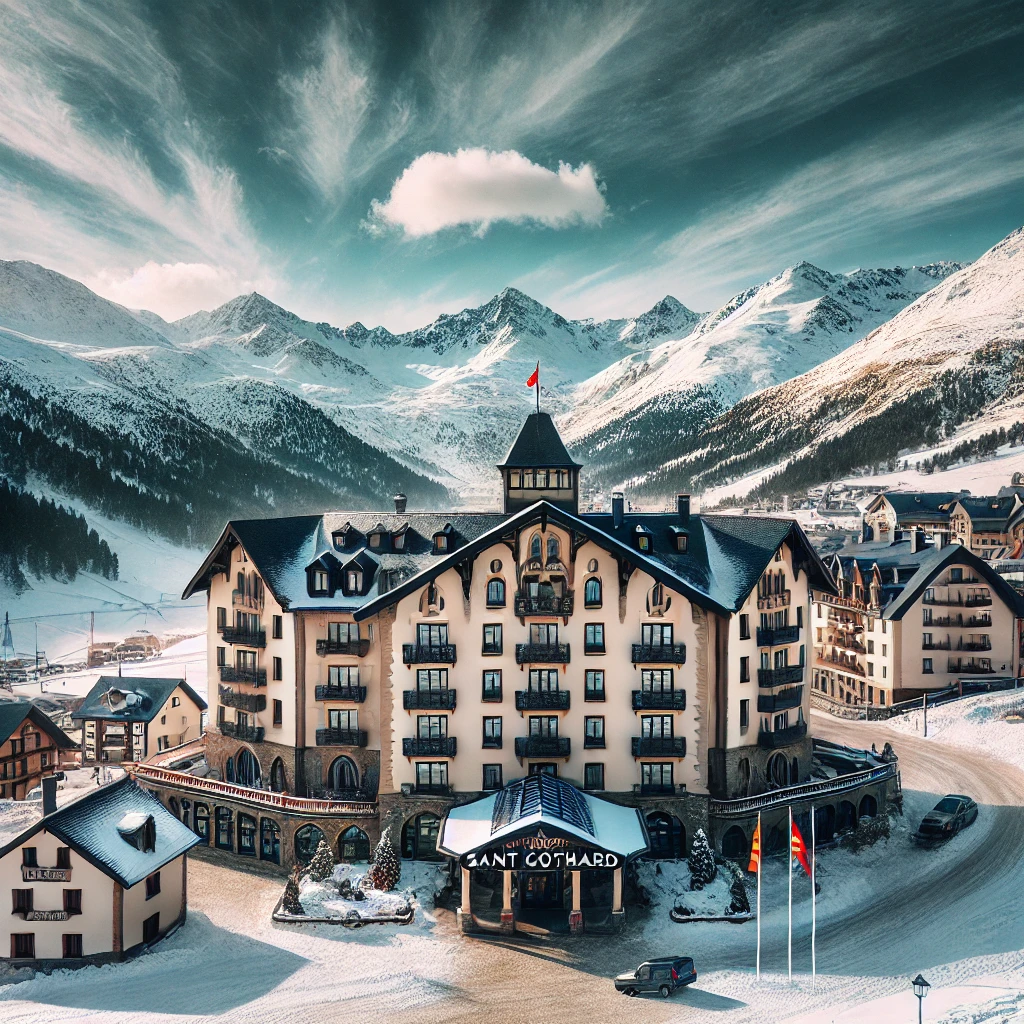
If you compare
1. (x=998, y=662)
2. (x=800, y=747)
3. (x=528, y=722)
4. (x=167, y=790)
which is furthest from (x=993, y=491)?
(x=167, y=790)

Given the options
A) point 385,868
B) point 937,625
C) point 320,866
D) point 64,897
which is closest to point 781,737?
point 385,868

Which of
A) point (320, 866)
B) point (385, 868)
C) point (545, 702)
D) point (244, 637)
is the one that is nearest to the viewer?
point (385, 868)

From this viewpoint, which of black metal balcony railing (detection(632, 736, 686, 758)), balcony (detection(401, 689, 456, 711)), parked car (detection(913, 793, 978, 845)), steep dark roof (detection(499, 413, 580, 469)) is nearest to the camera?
black metal balcony railing (detection(632, 736, 686, 758))

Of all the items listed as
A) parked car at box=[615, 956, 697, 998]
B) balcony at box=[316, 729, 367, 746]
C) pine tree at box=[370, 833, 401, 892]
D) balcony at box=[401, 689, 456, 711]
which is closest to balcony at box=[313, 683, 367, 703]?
balcony at box=[316, 729, 367, 746]

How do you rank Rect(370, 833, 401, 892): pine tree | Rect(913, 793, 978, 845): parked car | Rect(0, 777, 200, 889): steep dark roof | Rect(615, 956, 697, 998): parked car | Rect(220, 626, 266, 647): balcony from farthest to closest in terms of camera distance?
Rect(220, 626, 266, 647): balcony
Rect(913, 793, 978, 845): parked car
Rect(370, 833, 401, 892): pine tree
Rect(0, 777, 200, 889): steep dark roof
Rect(615, 956, 697, 998): parked car

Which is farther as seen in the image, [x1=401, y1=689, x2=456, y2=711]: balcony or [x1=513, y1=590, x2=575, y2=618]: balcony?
[x1=401, y1=689, x2=456, y2=711]: balcony

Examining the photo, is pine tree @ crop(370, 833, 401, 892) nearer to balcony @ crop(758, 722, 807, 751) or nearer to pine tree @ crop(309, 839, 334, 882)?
pine tree @ crop(309, 839, 334, 882)

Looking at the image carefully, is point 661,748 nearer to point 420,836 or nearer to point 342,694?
point 420,836

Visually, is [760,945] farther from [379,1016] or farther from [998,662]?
[998,662]
